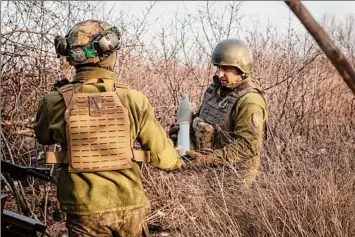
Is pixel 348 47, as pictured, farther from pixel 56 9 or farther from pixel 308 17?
pixel 308 17

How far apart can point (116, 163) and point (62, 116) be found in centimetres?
39

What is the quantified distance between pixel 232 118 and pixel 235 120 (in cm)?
5

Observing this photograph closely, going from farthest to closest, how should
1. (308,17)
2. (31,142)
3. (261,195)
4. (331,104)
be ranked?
1. (331,104)
2. (31,142)
3. (261,195)
4. (308,17)

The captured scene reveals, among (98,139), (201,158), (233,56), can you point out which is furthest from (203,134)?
(98,139)

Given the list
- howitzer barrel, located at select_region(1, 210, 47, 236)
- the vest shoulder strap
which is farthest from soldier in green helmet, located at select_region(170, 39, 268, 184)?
howitzer barrel, located at select_region(1, 210, 47, 236)

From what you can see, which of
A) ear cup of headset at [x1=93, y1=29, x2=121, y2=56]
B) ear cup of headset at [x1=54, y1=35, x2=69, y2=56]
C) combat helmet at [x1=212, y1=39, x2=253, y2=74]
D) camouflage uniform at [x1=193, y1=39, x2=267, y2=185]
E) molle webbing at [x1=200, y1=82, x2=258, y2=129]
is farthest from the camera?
combat helmet at [x1=212, y1=39, x2=253, y2=74]

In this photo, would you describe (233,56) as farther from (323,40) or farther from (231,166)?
(323,40)

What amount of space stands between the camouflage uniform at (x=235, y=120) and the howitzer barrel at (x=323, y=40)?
2442mm

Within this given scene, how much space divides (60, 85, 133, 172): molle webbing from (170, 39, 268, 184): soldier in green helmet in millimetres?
1398

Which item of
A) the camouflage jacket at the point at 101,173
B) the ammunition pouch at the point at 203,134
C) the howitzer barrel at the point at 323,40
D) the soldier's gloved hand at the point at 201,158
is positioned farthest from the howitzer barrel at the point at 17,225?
the ammunition pouch at the point at 203,134

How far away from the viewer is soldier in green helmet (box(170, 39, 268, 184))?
4406 millimetres

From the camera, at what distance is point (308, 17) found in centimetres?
179

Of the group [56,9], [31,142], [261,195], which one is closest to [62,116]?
[261,195]

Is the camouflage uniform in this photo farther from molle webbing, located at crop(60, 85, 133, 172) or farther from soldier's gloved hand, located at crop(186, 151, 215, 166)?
molle webbing, located at crop(60, 85, 133, 172)
